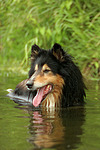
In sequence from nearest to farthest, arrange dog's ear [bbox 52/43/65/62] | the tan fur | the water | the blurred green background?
the water < the tan fur < dog's ear [bbox 52/43/65/62] < the blurred green background

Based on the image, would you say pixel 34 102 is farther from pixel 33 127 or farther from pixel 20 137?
pixel 20 137

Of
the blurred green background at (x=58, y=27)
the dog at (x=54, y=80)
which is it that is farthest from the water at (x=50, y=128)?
the blurred green background at (x=58, y=27)

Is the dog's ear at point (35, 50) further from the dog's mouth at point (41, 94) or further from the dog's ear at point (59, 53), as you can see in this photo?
the dog's mouth at point (41, 94)

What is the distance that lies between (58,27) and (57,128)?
7.05 m

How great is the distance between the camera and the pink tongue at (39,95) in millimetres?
6129

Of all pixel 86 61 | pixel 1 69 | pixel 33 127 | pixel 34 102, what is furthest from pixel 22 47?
pixel 33 127

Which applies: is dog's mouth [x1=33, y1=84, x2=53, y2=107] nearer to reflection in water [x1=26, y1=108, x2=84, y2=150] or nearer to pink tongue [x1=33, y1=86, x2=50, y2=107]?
pink tongue [x1=33, y1=86, x2=50, y2=107]

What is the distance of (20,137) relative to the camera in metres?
3.66

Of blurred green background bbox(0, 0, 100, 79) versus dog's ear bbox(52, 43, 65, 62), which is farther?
blurred green background bbox(0, 0, 100, 79)

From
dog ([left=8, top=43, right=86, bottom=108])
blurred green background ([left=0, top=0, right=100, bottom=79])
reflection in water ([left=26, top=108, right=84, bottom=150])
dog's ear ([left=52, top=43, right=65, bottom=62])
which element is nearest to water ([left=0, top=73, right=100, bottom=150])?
reflection in water ([left=26, top=108, right=84, bottom=150])

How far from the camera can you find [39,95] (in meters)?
6.17

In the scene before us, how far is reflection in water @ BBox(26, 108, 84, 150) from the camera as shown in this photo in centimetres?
339

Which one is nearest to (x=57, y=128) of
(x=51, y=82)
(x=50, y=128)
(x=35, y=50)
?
(x=50, y=128)

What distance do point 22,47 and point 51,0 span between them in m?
2.22
